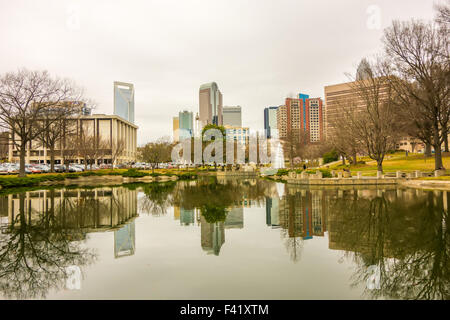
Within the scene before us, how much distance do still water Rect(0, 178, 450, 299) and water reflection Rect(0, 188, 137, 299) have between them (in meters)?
0.03

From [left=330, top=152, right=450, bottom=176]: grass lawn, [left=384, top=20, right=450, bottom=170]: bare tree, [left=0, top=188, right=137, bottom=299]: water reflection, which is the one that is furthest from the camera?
[left=330, top=152, right=450, bottom=176]: grass lawn

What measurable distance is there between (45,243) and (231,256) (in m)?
5.79

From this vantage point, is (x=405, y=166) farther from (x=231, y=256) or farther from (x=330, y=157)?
(x=231, y=256)

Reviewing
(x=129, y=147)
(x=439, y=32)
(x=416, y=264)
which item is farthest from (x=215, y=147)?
(x=129, y=147)

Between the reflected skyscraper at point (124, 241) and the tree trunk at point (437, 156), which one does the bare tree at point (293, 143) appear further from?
the reflected skyscraper at point (124, 241)

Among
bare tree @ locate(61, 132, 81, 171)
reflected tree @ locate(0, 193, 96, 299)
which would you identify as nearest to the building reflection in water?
reflected tree @ locate(0, 193, 96, 299)

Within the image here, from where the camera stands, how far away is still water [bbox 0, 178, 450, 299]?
5471 mm

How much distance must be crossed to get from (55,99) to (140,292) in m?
41.0

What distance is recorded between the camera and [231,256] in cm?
751

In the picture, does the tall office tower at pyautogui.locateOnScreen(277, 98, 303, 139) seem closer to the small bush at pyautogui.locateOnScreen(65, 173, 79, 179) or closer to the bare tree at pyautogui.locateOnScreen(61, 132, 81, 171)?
the small bush at pyautogui.locateOnScreen(65, 173, 79, 179)

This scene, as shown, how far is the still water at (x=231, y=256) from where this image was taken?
547cm

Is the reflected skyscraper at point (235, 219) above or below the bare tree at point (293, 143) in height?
below

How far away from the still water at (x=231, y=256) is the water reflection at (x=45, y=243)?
0.03 meters

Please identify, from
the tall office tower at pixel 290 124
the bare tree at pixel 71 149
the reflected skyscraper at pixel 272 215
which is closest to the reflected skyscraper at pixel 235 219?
the reflected skyscraper at pixel 272 215
